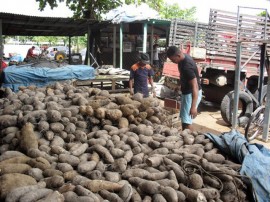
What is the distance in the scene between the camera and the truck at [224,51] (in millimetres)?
9367

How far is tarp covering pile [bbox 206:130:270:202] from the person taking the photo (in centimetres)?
312

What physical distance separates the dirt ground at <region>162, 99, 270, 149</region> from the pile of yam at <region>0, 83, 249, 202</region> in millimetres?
3891

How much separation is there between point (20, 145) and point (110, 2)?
45.8ft

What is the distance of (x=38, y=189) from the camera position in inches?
105

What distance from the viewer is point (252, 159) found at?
3.38 metres

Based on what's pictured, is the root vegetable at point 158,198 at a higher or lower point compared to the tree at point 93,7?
lower

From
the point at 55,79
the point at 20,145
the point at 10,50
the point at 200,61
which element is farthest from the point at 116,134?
the point at 10,50

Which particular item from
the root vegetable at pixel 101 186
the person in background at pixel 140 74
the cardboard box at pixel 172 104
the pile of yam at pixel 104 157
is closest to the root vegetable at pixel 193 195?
the pile of yam at pixel 104 157

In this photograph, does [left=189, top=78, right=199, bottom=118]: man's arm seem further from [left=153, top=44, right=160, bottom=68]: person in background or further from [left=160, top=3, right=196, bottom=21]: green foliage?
[left=160, top=3, right=196, bottom=21]: green foliage

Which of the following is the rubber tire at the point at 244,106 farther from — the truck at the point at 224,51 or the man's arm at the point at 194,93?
the man's arm at the point at 194,93

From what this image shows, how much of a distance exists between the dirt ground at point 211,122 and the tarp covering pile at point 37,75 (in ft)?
16.1

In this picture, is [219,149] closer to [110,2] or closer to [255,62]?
[255,62]

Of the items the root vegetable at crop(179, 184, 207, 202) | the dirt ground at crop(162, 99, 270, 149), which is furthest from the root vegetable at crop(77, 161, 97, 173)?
the dirt ground at crop(162, 99, 270, 149)

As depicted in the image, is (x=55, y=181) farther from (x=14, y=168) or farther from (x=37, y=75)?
(x=37, y=75)
